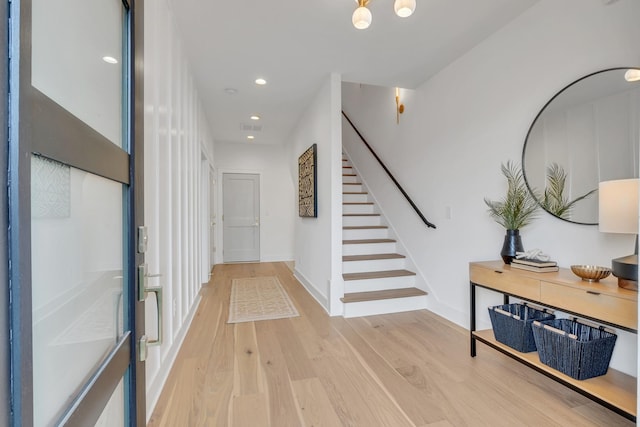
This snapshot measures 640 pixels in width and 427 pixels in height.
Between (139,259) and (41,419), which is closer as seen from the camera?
(41,419)

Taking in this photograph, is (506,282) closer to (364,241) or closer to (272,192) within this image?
(364,241)

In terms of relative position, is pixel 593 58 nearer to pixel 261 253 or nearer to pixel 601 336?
pixel 601 336

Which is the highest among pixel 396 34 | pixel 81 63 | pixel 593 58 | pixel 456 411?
pixel 396 34

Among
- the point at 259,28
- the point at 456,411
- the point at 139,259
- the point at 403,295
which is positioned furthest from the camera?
the point at 403,295

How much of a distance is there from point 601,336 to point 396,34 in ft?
8.26

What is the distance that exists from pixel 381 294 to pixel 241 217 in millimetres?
4071

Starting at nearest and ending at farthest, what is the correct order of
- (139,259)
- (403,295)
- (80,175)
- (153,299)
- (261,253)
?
(80,175), (139,259), (153,299), (403,295), (261,253)

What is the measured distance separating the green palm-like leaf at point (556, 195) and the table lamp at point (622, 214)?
1.72ft

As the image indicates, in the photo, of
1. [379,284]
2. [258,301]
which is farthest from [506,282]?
[258,301]

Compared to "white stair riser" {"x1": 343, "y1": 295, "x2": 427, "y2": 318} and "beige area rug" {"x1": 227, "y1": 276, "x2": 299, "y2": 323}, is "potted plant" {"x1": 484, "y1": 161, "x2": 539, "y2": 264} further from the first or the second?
"beige area rug" {"x1": 227, "y1": 276, "x2": 299, "y2": 323}

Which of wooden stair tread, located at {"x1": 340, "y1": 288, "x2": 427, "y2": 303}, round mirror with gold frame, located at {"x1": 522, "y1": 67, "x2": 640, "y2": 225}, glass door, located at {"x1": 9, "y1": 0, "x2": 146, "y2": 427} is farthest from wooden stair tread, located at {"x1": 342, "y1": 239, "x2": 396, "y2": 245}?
glass door, located at {"x1": 9, "y1": 0, "x2": 146, "y2": 427}

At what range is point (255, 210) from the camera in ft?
21.5

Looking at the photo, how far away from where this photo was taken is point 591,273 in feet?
5.31

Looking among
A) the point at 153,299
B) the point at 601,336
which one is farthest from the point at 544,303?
the point at 153,299
